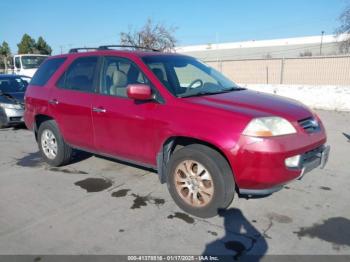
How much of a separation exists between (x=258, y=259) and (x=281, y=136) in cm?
124

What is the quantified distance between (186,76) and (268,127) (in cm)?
189

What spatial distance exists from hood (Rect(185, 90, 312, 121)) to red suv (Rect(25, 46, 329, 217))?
1 centimetres

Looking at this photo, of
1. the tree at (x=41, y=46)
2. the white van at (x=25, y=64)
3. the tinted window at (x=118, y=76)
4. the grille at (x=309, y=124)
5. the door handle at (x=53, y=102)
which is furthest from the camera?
the tree at (x=41, y=46)

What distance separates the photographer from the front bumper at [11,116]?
30.0ft

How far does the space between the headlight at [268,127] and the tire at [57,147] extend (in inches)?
131

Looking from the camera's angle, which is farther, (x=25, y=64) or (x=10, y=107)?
(x=25, y=64)

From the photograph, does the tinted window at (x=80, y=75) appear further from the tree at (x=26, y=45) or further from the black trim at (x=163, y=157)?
the tree at (x=26, y=45)

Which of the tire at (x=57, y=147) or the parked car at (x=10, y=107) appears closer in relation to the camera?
the tire at (x=57, y=147)

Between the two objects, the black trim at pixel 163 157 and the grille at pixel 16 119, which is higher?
the black trim at pixel 163 157

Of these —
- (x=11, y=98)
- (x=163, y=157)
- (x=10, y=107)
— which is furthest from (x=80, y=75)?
(x=11, y=98)

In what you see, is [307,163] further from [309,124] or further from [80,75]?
[80,75]

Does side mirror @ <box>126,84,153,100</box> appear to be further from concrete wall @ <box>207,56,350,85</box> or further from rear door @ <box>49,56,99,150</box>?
concrete wall @ <box>207,56,350,85</box>

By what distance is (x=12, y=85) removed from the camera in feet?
33.4

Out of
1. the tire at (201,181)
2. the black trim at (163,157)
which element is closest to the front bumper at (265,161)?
the tire at (201,181)
